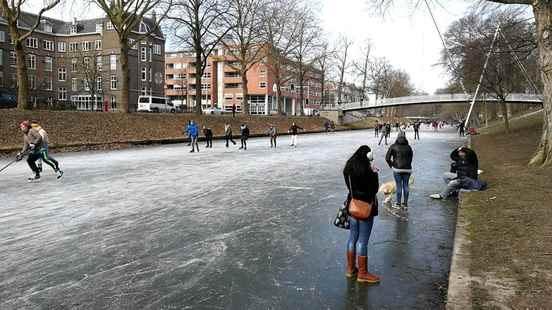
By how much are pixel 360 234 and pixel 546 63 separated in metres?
11.1

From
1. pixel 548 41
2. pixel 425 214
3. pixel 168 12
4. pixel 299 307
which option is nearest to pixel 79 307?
pixel 299 307

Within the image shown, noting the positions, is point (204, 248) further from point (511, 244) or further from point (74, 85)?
point (74, 85)

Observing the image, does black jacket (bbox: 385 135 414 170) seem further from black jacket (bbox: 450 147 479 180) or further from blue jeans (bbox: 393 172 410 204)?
black jacket (bbox: 450 147 479 180)

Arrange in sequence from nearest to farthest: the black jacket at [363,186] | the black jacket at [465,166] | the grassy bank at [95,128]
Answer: the black jacket at [363,186]
the black jacket at [465,166]
the grassy bank at [95,128]

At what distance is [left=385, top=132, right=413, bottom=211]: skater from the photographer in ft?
31.2

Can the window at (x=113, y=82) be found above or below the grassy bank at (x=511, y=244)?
above

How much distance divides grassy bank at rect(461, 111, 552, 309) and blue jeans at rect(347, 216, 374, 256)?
1.19m

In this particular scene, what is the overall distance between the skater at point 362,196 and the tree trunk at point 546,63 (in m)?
10.4

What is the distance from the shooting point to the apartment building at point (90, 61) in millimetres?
71812

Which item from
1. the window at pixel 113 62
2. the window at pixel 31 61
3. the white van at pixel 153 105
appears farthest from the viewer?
the window at pixel 113 62

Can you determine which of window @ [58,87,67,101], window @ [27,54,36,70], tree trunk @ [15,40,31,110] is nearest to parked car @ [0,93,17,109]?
tree trunk @ [15,40,31,110]

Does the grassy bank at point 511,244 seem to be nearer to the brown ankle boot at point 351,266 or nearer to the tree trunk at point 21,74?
the brown ankle boot at point 351,266

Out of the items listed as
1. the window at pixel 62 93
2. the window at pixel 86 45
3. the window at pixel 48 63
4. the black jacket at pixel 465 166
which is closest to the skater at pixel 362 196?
the black jacket at pixel 465 166

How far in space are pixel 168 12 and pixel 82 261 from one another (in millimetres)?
33268
